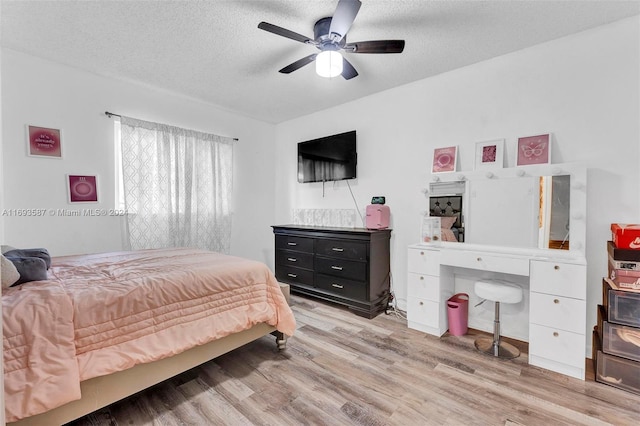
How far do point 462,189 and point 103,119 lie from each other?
364 centimetres

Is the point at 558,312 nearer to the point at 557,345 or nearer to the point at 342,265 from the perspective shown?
the point at 557,345

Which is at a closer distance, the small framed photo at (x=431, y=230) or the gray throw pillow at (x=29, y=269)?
the gray throw pillow at (x=29, y=269)

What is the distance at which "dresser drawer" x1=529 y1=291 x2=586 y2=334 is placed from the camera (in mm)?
2207

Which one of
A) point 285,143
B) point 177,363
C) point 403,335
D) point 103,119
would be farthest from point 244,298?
point 285,143

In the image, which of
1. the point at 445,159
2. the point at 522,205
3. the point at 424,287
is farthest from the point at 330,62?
the point at 424,287

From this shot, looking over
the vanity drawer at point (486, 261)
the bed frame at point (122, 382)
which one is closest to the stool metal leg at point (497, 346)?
the vanity drawer at point (486, 261)

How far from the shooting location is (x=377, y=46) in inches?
90.4

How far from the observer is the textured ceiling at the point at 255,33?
2.20m

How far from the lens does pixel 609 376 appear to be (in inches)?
83.7

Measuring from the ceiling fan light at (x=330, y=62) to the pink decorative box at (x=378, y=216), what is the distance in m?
1.58

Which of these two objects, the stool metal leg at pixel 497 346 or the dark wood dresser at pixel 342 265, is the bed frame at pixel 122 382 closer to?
the dark wood dresser at pixel 342 265

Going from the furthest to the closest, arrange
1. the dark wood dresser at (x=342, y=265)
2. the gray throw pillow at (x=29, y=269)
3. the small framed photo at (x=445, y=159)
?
the dark wood dresser at (x=342, y=265) → the small framed photo at (x=445, y=159) → the gray throw pillow at (x=29, y=269)

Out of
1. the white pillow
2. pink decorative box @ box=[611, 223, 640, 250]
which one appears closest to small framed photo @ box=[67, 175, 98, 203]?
the white pillow

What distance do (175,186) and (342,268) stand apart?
214cm
